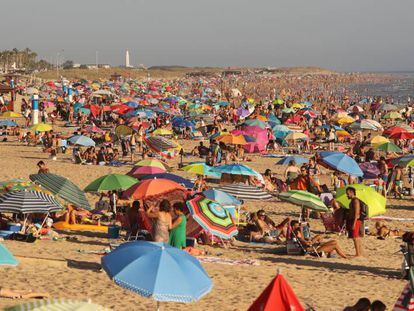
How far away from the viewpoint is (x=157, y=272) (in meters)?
5.95

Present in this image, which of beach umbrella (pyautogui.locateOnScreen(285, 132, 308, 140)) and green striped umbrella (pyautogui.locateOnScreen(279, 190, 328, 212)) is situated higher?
green striped umbrella (pyautogui.locateOnScreen(279, 190, 328, 212))

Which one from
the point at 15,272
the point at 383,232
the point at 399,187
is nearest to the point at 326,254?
the point at 383,232

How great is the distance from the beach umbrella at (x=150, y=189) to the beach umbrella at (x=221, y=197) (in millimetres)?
537

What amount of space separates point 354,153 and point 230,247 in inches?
498

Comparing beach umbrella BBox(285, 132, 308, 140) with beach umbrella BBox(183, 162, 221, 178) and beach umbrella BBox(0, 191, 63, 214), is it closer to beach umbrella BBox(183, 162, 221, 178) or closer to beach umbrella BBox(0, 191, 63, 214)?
beach umbrella BBox(183, 162, 221, 178)

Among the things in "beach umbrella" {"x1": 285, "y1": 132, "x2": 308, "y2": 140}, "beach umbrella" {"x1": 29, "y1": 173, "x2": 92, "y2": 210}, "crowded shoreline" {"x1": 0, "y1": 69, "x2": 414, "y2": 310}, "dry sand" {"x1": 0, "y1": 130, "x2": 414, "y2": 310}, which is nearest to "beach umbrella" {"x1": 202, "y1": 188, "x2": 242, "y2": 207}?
"crowded shoreline" {"x1": 0, "y1": 69, "x2": 414, "y2": 310}

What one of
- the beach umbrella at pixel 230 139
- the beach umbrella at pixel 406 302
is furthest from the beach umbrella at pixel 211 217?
the beach umbrella at pixel 230 139

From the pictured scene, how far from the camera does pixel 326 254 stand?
37.0 ft

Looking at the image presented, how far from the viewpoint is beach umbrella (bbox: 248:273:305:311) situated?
5520 mm

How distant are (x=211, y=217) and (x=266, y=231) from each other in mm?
1759

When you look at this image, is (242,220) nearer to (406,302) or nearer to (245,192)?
(245,192)

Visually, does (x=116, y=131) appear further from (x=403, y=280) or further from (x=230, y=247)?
(x=403, y=280)

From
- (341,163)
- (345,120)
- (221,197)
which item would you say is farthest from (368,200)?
(345,120)

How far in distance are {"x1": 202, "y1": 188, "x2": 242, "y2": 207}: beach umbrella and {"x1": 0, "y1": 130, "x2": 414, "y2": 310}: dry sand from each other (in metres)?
0.73
